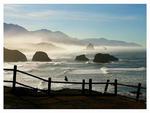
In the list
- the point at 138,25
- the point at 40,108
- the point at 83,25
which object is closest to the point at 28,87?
the point at 40,108

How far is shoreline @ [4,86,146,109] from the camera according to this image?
37.7 ft

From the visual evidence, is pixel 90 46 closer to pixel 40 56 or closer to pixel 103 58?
pixel 103 58

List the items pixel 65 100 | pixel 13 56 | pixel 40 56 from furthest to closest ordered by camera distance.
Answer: pixel 65 100, pixel 40 56, pixel 13 56

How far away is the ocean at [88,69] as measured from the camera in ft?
38.2

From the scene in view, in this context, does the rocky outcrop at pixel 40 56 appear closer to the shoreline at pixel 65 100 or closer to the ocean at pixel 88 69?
the ocean at pixel 88 69

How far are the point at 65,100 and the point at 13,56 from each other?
1190mm

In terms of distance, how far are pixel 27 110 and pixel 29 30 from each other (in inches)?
54.0

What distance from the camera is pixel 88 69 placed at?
11781 mm

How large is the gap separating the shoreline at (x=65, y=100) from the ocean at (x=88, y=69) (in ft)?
0.64

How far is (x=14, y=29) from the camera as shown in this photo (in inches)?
456

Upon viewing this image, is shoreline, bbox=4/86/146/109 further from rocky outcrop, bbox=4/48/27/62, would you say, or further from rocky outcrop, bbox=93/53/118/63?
rocky outcrop, bbox=93/53/118/63

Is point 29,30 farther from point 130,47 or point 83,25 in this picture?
point 130,47

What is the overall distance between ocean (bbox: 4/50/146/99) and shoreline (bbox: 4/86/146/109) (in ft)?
0.64

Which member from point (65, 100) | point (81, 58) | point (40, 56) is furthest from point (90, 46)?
point (65, 100)
